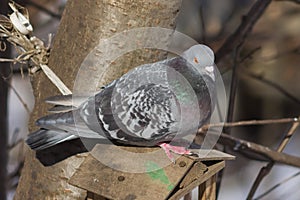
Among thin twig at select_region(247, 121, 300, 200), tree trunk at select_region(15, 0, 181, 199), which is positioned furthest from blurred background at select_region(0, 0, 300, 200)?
tree trunk at select_region(15, 0, 181, 199)

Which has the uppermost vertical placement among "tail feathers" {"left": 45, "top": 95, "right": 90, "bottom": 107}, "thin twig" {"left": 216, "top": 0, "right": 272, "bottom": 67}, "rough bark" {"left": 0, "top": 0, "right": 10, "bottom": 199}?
"tail feathers" {"left": 45, "top": 95, "right": 90, "bottom": 107}

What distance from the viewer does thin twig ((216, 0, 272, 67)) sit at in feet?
6.60

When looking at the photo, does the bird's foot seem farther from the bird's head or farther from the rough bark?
the rough bark

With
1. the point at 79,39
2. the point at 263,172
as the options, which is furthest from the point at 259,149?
the point at 79,39

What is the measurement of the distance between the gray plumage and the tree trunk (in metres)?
0.09

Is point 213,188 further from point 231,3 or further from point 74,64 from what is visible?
point 231,3

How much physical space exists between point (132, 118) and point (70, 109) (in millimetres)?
169

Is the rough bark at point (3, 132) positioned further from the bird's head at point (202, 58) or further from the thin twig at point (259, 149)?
the bird's head at point (202, 58)

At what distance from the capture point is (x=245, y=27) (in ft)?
6.70

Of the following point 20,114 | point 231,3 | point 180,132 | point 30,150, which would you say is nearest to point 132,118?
point 180,132

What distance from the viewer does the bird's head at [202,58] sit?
1.46m

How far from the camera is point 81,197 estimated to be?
1528mm

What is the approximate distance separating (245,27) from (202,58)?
24.9 inches

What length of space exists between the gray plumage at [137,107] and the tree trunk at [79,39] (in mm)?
94
